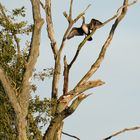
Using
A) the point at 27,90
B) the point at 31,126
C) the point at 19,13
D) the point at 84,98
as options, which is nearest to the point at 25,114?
the point at 27,90

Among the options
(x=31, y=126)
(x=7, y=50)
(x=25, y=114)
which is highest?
(x=7, y=50)

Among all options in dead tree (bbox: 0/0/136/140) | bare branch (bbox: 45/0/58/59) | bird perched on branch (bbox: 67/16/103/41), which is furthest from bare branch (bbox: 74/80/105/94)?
bare branch (bbox: 45/0/58/59)

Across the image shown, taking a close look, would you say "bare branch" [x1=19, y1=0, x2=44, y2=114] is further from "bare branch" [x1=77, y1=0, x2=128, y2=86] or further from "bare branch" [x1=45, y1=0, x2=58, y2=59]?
"bare branch" [x1=45, y1=0, x2=58, y2=59]

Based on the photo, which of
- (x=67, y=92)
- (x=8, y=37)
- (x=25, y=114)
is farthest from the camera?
(x=8, y=37)

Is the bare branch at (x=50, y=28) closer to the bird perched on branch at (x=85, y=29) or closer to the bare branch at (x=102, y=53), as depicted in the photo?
the bird perched on branch at (x=85, y=29)

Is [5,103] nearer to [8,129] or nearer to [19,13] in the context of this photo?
[8,129]

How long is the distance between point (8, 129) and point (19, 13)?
17.2 feet

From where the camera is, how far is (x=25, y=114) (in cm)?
2353

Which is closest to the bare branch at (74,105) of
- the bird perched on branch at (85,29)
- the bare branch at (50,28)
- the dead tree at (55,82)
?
the dead tree at (55,82)

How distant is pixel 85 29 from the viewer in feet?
89.2

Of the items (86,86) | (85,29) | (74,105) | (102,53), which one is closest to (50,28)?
(85,29)

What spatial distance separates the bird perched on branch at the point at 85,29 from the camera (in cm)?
2681

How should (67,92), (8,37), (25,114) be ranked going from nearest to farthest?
1. (25,114)
2. (67,92)
3. (8,37)

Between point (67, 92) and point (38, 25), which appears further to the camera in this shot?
point (67, 92)
